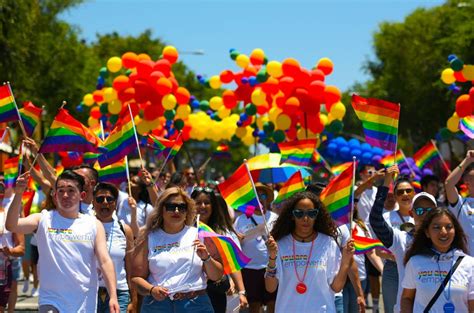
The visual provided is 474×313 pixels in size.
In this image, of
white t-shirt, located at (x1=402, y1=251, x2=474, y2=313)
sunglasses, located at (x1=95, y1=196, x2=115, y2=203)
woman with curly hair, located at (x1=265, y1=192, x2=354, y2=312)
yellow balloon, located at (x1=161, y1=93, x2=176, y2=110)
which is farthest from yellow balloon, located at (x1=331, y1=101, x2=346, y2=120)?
white t-shirt, located at (x1=402, y1=251, x2=474, y2=313)

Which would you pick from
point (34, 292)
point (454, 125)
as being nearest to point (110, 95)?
point (34, 292)

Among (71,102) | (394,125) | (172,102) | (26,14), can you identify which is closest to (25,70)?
(26,14)

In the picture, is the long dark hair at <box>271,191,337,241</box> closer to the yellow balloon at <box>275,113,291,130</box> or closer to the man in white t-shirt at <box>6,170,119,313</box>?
the man in white t-shirt at <box>6,170,119,313</box>

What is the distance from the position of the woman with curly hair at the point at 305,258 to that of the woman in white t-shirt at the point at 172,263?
1.73 ft

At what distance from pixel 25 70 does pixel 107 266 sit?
62.6 feet

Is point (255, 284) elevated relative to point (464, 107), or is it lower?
lower

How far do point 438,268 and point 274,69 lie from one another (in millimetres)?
13829

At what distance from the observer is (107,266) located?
7328 mm

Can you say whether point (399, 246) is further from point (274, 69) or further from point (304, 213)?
point (274, 69)

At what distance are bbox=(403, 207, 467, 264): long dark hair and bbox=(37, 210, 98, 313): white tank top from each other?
91.1 inches

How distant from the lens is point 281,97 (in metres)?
20.5

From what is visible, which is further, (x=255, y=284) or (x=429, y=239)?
(x=255, y=284)

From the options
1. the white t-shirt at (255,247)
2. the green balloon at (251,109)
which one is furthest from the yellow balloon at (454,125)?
the white t-shirt at (255,247)

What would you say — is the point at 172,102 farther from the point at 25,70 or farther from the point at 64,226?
the point at 64,226
